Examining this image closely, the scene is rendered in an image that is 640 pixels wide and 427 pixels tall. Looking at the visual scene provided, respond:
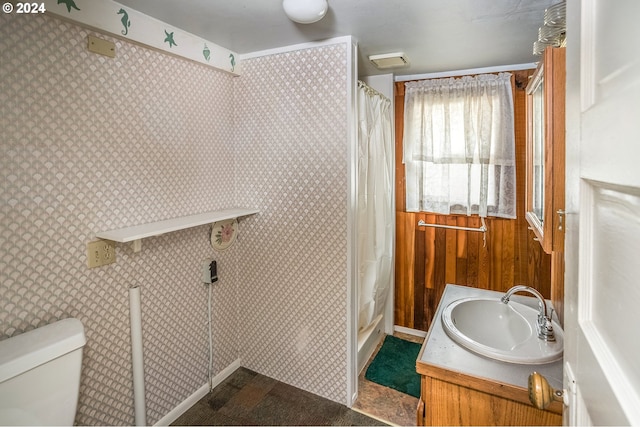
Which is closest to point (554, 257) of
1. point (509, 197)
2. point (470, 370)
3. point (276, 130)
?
point (470, 370)

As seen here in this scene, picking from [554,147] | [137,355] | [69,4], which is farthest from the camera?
[137,355]

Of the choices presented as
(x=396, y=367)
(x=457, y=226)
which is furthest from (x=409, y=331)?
(x=457, y=226)

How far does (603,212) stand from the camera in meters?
0.53

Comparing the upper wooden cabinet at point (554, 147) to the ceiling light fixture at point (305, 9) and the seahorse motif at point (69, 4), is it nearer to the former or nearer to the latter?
the ceiling light fixture at point (305, 9)

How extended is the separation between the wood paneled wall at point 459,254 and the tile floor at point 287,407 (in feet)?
3.05

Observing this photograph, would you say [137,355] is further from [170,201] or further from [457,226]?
[457,226]

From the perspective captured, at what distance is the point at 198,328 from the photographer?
2111 millimetres

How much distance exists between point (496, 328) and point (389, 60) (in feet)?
5.76

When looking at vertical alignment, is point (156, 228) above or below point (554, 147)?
below

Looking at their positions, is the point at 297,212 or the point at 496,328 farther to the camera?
the point at 297,212

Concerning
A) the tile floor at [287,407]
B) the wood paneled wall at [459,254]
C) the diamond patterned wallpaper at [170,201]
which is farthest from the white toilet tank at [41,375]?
the wood paneled wall at [459,254]

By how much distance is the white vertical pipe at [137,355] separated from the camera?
5.54 feet

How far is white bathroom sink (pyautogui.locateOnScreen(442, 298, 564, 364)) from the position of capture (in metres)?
1.30

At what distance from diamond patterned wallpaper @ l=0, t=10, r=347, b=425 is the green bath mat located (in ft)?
1.31
